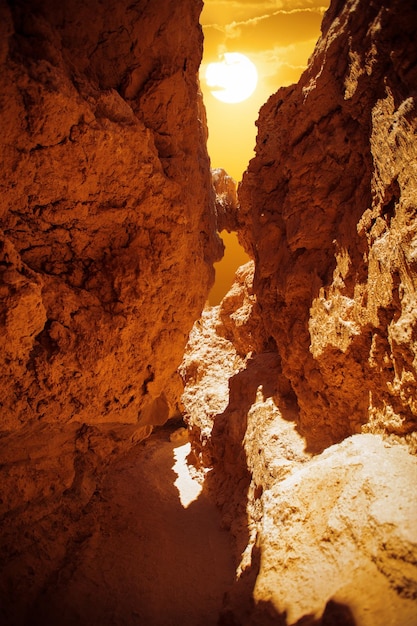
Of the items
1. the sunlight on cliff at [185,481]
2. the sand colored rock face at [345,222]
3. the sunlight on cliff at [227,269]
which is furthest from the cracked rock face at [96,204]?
the sunlight on cliff at [227,269]

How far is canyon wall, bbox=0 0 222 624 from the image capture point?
3307 millimetres

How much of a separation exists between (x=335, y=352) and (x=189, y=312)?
7.59 ft

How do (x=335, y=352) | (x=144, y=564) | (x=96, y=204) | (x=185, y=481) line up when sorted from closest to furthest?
(x=96, y=204), (x=335, y=352), (x=144, y=564), (x=185, y=481)

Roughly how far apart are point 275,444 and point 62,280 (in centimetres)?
414

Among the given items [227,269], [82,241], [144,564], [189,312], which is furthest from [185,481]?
[227,269]

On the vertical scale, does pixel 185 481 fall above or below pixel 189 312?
below

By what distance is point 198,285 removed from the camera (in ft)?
18.2

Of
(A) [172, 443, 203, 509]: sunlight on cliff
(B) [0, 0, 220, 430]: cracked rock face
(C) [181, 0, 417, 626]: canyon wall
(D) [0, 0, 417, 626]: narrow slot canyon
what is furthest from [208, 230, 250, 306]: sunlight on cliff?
(B) [0, 0, 220, 430]: cracked rock face

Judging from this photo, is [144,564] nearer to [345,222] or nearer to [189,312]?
[189,312]

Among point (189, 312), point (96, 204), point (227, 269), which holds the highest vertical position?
point (96, 204)

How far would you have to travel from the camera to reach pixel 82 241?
4191 mm

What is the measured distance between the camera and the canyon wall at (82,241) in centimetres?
331

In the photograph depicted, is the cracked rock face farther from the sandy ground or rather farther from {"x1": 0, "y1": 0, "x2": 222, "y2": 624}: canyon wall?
the sandy ground

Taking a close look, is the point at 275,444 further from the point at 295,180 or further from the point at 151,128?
the point at 151,128
